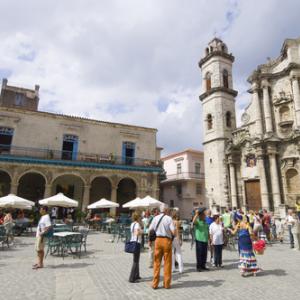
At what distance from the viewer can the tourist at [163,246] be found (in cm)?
509

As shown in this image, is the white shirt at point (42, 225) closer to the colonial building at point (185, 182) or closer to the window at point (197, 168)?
the colonial building at point (185, 182)

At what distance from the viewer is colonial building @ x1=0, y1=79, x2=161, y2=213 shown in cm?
2041

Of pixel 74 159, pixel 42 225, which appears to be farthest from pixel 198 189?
pixel 42 225

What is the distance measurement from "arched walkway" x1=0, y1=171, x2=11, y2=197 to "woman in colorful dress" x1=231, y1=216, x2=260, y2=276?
1994 cm

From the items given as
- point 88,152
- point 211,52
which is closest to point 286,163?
point 211,52

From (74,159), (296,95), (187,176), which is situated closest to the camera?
(296,95)

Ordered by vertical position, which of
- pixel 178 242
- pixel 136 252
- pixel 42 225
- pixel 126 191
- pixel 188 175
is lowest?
pixel 136 252

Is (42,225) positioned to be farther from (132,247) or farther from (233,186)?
(233,186)

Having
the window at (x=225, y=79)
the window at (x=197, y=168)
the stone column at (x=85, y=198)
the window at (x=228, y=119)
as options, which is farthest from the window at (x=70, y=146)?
the window at (x=197, y=168)

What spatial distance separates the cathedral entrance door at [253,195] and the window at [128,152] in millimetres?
10835

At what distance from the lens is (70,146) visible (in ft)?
75.4

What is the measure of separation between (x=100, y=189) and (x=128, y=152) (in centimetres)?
449

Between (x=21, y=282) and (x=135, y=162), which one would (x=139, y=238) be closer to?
(x=21, y=282)

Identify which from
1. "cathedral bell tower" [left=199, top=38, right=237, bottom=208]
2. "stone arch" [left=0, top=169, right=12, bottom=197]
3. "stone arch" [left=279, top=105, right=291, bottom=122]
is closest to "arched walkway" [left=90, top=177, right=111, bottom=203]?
"stone arch" [left=0, top=169, right=12, bottom=197]
